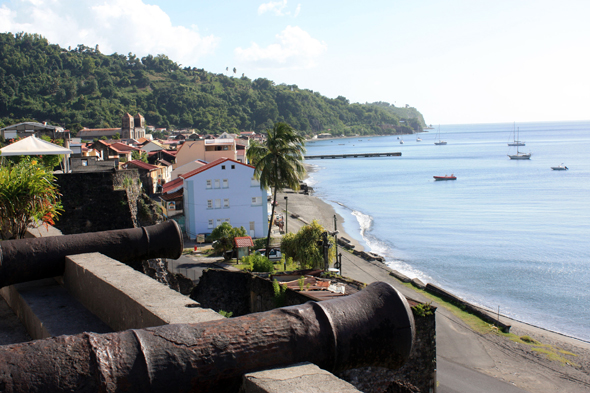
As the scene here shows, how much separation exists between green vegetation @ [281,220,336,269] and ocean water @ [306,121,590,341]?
9330 mm

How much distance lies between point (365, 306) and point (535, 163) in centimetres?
12983

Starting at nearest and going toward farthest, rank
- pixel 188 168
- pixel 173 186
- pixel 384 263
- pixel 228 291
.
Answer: pixel 228 291 < pixel 384 263 < pixel 173 186 < pixel 188 168

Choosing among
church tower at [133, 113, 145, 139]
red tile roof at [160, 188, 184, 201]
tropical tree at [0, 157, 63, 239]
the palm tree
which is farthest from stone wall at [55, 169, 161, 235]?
church tower at [133, 113, 145, 139]

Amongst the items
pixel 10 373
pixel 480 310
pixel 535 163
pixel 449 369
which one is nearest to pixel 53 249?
pixel 10 373

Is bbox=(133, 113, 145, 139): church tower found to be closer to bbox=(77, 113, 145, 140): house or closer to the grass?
bbox=(77, 113, 145, 140): house

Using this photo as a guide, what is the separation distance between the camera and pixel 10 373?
218cm

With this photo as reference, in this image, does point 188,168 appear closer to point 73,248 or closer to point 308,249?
point 308,249

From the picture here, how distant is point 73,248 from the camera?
17.6 ft

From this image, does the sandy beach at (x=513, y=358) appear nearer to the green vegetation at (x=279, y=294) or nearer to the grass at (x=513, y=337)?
the grass at (x=513, y=337)

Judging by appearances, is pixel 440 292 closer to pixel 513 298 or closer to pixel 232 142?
pixel 513 298

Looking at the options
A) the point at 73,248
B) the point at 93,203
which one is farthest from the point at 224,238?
the point at 73,248

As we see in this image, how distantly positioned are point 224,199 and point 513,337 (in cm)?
2456

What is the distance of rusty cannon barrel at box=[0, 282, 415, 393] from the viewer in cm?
229

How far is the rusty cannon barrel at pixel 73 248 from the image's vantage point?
486 centimetres
